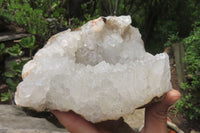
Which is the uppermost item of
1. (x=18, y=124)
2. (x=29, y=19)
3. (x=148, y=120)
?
(x=29, y=19)

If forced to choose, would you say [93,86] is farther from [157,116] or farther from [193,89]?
[193,89]

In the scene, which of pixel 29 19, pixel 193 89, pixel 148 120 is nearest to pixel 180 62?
pixel 193 89

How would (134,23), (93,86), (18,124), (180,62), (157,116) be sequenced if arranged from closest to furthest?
(93,86), (157,116), (18,124), (180,62), (134,23)

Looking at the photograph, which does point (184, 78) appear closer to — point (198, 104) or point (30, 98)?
point (198, 104)

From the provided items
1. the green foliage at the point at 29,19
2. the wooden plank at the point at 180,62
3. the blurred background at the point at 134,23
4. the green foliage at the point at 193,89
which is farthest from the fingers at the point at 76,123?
the green foliage at the point at 29,19

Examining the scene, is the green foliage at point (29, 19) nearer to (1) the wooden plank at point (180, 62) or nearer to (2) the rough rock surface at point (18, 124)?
(2) the rough rock surface at point (18, 124)

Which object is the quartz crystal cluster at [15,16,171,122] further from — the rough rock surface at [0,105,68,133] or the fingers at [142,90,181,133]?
the rough rock surface at [0,105,68,133]
